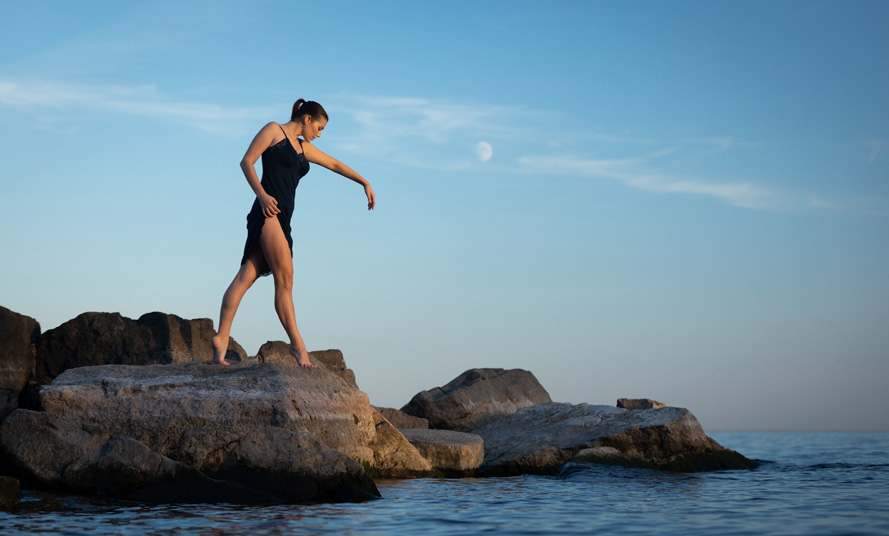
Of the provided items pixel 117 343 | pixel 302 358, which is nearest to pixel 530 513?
pixel 302 358

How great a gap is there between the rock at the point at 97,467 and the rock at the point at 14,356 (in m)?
2.92

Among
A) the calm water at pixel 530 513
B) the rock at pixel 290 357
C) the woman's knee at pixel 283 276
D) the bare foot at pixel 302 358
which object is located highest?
the woman's knee at pixel 283 276

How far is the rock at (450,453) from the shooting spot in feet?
32.2

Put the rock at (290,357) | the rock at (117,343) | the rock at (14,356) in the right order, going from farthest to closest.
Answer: the rock at (290,357) → the rock at (117,343) → the rock at (14,356)

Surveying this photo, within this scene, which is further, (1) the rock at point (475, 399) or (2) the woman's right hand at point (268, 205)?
(1) the rock at point (475, 399)

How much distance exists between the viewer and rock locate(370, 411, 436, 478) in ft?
29.7

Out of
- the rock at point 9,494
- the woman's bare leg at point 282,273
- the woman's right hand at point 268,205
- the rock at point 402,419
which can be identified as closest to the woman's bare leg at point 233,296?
the woman's bare leg at point 282,273

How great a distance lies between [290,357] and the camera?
1244cm

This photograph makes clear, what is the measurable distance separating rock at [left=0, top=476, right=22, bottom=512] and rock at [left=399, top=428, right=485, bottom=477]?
4.77 metres

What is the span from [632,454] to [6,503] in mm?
7350

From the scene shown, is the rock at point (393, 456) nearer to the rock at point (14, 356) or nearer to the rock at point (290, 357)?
the rock at point (290, 357)

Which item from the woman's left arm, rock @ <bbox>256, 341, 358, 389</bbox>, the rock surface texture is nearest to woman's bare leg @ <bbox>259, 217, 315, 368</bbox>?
the rock surface texture

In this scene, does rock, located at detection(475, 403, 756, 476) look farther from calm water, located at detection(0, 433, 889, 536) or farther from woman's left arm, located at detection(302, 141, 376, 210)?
woman's left arm, located at detection(302, 141, 376, 210)

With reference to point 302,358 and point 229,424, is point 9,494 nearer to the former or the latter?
point 229,424
